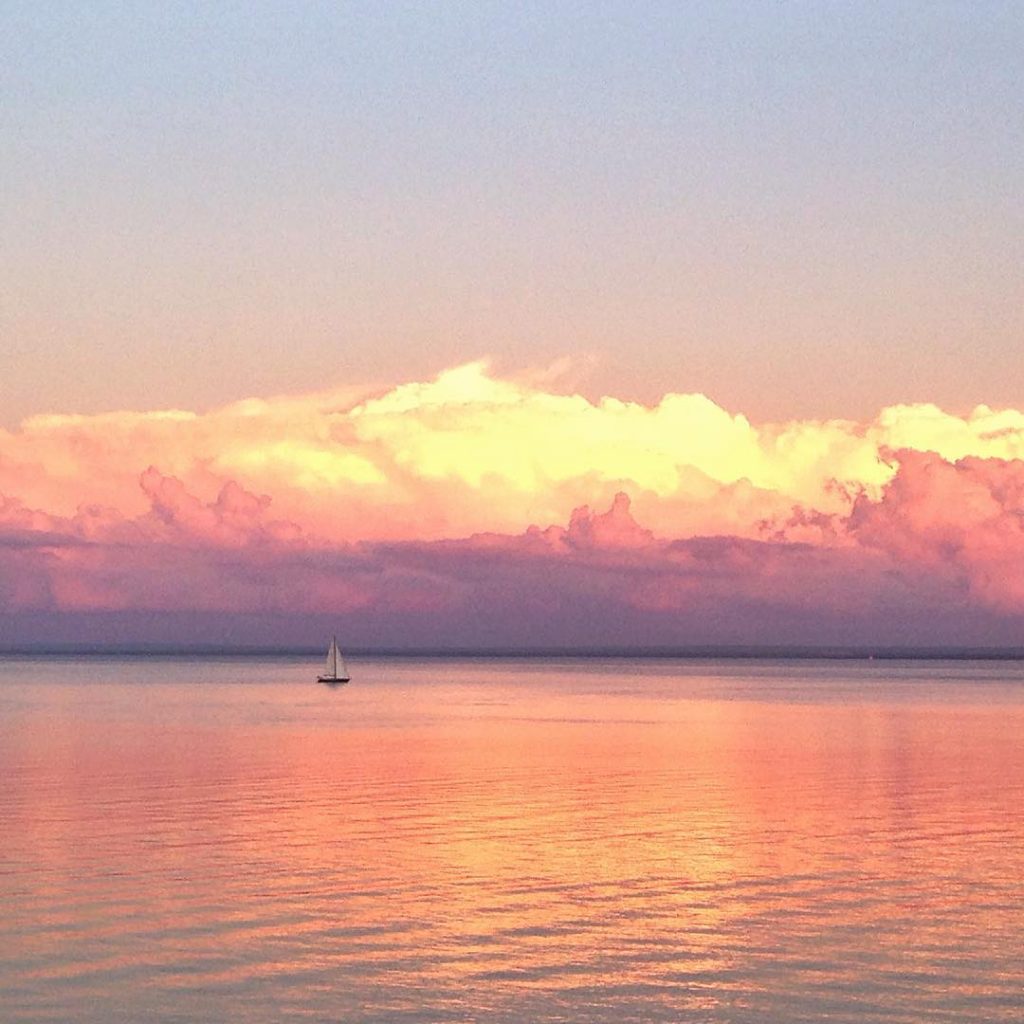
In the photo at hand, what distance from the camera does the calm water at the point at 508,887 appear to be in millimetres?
29078

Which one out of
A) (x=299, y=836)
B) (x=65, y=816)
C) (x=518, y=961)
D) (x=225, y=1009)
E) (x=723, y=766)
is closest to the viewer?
(x=225, y=1009)

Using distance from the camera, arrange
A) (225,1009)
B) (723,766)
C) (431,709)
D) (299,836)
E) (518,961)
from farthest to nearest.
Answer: (431,709) < (723,766) < (299,836) < (518,961) < (225,1009)

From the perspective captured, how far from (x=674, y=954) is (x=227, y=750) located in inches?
2468

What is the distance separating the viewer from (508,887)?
40500mm

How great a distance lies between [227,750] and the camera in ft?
302

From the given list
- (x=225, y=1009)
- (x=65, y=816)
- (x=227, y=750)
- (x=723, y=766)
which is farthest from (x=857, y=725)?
(x=225, y=1009)

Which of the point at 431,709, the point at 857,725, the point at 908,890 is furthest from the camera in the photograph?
the point at 431,709

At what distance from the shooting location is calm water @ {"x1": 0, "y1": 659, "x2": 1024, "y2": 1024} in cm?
2908

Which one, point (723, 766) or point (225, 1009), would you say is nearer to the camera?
point (225, 1009)

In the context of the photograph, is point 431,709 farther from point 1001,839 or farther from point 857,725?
point 1001,839

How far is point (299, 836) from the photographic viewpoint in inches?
1999

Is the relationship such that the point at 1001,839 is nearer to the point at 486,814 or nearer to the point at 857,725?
the point at 486,814

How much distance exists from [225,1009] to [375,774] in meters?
48.3

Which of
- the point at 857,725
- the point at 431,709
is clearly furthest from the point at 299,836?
the point at 431,709
